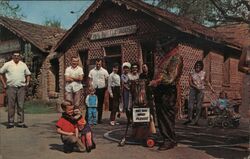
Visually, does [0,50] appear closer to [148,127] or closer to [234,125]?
[234,125]

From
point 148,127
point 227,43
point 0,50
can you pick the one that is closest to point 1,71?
point 148,127

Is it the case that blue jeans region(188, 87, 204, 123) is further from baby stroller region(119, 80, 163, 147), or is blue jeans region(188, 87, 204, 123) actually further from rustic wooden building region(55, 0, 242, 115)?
baby stroller region(119, 80, 163, 147)

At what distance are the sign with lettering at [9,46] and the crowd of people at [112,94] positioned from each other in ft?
50.0

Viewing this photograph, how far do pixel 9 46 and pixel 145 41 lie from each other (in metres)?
12.5

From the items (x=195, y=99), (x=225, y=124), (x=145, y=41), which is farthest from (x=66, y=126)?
(x=145, y=41)

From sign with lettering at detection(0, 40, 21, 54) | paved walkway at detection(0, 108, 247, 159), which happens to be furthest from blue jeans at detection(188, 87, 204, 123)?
sign with lettering at detection(0, 40, 21, 54)

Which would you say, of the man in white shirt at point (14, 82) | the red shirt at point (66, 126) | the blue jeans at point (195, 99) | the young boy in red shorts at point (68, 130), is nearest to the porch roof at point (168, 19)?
the blue jeans at point (195, 99)

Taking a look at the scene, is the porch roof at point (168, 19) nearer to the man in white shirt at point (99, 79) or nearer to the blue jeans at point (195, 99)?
the man in white shirt at point (99, 79)

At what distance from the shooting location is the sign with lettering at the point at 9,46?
2573 centimetres

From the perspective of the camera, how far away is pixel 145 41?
55.2 feet

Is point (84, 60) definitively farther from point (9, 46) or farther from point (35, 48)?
point (9, 46)

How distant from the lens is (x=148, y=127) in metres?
7.64

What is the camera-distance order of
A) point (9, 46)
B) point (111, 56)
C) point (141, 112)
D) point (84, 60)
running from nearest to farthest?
1. point (141, 112)
2. point (111, 56)
3. point (84, 60)
4. point (9, 46)

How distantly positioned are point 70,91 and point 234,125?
4.35 m
